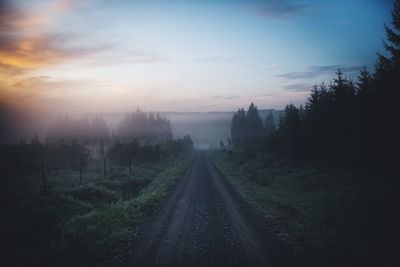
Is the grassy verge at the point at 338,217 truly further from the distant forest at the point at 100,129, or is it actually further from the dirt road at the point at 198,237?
the distant forest at the point at 100,129

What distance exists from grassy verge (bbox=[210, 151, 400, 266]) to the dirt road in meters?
1.68

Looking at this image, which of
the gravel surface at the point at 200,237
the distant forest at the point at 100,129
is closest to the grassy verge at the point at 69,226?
the gravel surface at the point at 200,237

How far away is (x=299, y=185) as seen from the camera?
71.9 ft

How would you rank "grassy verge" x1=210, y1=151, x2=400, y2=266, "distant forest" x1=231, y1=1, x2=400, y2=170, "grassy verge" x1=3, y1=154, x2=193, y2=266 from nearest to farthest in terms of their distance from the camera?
"grassy verge" x1=3, y1=154, x2=193, y2=266, "grassy verge" x1=210, y1=151, x2=400, y2=266, "distant forest" x1=231, y1=1, x2=400, y2=170

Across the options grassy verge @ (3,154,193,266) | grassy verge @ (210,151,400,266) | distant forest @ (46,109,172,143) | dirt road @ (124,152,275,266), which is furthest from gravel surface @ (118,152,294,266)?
distant forest @ (46,109,172,143)

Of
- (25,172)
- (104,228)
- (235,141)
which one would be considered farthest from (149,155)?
(235,141)

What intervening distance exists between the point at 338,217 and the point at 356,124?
18.5 m

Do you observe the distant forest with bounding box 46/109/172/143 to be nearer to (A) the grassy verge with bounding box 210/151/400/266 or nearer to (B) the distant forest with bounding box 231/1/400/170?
(B) the distant forest with bounding box 231/1/400/170

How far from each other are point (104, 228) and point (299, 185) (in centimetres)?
1695

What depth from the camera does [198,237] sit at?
10.5m

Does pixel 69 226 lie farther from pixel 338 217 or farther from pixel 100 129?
pixel 100 129

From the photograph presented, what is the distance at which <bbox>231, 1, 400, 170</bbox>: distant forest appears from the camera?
2078cm

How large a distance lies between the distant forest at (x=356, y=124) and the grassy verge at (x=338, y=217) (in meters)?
4.10

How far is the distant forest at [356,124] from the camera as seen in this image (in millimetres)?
20781
